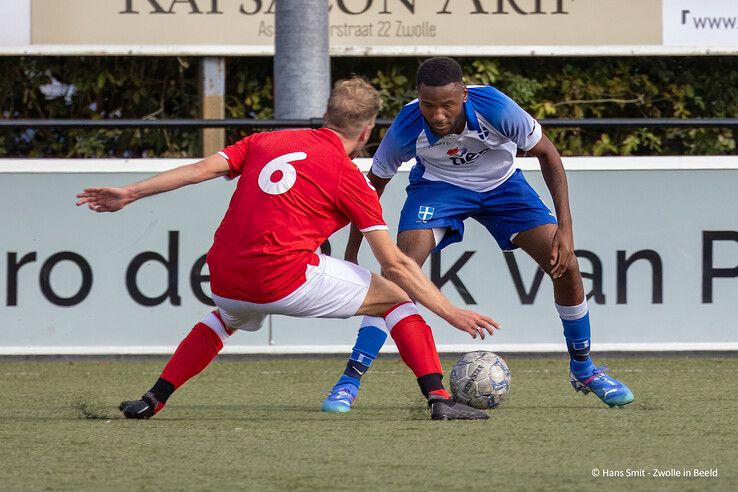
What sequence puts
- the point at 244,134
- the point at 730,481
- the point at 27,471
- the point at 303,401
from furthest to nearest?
1. the point at 244,134
2. the point at 303,401
3. the point at 27,471
4. the point at 730,481

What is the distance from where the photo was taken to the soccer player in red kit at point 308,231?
554cm

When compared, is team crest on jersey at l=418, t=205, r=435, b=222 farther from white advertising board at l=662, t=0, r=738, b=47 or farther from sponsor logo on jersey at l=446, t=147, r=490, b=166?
white advertising board at l=662, t=0, r=738, b=47

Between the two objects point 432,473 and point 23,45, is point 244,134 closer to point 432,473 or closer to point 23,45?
point 23,45

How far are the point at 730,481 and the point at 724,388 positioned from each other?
3.02m

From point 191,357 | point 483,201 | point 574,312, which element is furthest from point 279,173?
point 574,312

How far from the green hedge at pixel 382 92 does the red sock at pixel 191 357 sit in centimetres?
579

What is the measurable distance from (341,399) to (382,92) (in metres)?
5.71

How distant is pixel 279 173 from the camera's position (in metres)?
5.58

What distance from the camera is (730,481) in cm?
424

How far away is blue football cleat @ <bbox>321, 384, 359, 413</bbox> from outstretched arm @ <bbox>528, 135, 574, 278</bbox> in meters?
1.05

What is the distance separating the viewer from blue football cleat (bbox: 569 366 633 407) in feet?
20.6

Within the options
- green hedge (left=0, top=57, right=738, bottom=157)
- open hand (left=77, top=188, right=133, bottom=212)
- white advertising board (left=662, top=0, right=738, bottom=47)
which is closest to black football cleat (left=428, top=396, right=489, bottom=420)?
open hand (left=77, top=188, right=133, bottom=212)

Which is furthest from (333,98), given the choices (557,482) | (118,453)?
(557,482)

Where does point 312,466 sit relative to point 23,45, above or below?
below
